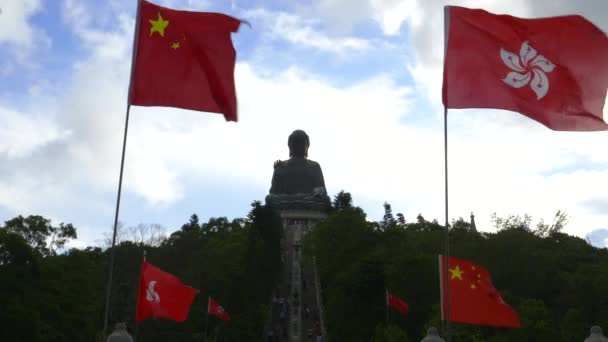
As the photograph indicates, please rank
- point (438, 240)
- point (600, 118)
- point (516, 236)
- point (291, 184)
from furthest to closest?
point (291, 184), point (438, 240), point (516, 236), point (600, 118)

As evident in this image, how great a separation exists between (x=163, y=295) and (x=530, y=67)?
10.5m

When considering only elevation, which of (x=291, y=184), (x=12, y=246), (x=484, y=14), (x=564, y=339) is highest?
(x=291, y=184)

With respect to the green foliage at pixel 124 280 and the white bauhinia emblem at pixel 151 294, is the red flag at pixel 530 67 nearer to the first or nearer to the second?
the white bauhinia emblem at pixel 151 294

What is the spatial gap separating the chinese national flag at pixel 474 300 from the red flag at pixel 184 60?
636 cm

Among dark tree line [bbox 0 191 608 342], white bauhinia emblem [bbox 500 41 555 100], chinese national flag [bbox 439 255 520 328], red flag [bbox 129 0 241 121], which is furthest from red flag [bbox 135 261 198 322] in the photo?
dark tree line [bbox 0 191 608 342]

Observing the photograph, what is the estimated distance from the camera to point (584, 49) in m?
A: 15.3

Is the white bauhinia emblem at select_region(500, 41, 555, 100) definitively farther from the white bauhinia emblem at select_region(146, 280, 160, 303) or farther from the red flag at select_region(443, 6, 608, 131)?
the white bauhinia emblem at select_region(146, 280, 160, 303)

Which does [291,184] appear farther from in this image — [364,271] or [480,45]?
[480,45]

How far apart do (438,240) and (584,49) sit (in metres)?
44.0

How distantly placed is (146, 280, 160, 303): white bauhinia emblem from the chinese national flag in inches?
282

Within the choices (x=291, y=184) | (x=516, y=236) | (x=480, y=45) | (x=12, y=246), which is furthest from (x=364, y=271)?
(x=291, y=184)

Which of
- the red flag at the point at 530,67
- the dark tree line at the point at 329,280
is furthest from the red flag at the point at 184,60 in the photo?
the dark tree line at the point at 329,280

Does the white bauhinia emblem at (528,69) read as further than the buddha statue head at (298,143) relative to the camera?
No

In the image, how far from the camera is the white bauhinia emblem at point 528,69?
15180 mm
